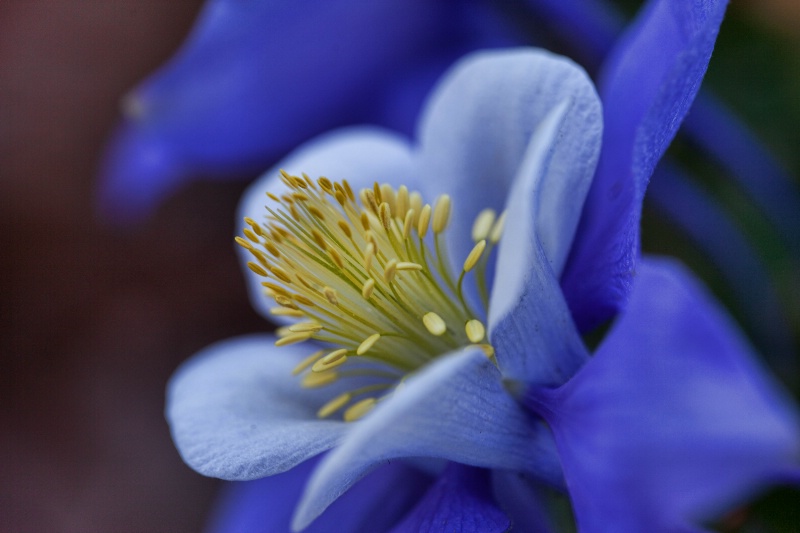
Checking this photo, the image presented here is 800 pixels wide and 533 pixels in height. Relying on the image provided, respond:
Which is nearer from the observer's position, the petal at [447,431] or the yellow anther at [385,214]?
the petal at [447,431]

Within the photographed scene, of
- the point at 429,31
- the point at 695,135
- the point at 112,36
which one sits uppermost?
the point at 112,36

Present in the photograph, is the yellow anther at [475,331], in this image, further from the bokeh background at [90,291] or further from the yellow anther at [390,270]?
the bokeh background at [90,291]

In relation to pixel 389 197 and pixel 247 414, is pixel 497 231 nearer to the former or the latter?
pixel 389 197

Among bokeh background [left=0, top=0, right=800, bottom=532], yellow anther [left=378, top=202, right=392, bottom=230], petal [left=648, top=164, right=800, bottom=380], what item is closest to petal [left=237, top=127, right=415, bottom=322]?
yellow anther [left=378, top=202, right=392, bottom=230]

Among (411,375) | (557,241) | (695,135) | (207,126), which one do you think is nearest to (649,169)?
(557,241)

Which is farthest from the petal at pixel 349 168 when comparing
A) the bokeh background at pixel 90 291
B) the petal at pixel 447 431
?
the bokeh background at pixel 90 291

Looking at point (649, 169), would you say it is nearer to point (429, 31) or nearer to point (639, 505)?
point (639, 505)
